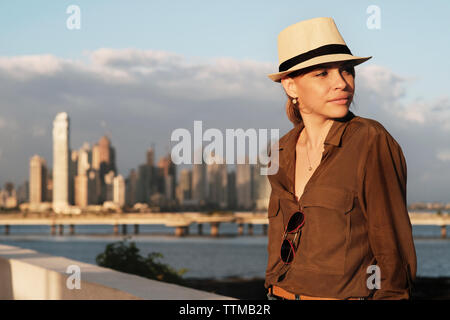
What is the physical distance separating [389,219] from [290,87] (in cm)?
61

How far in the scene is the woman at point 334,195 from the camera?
1.78 meters

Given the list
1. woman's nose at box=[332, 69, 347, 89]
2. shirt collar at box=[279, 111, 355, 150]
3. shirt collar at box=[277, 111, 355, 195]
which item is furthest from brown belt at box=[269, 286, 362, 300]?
woman's nose at box=[332, 69, 347, 89]

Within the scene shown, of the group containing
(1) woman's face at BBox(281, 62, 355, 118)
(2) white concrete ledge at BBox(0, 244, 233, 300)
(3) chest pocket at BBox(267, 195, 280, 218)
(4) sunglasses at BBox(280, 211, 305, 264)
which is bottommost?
(2) white concrete ledge at BBox(0, 244, 233, 300)

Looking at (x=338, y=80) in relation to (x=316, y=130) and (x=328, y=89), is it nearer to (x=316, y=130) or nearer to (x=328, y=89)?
(x=328, y=89)

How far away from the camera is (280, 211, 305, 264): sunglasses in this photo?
76.4 inches

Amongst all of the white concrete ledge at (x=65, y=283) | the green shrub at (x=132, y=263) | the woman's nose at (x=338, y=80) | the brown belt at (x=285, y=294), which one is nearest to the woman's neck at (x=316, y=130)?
the woman's nose at (x=338, y=80)

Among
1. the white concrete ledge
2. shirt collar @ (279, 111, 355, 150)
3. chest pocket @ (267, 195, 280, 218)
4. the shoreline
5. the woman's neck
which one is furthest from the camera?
the shoreline

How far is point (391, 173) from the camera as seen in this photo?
5.83 feet

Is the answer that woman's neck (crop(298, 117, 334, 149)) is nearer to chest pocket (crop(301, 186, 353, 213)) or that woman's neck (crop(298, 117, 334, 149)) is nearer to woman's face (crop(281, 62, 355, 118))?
woman's face (crop(281, 62, 355, 118))

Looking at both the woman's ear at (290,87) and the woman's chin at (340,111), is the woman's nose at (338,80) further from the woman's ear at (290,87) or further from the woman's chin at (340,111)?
the woman's ear at (290,87)

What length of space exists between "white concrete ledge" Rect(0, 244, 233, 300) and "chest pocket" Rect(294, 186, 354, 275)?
2.87 m
